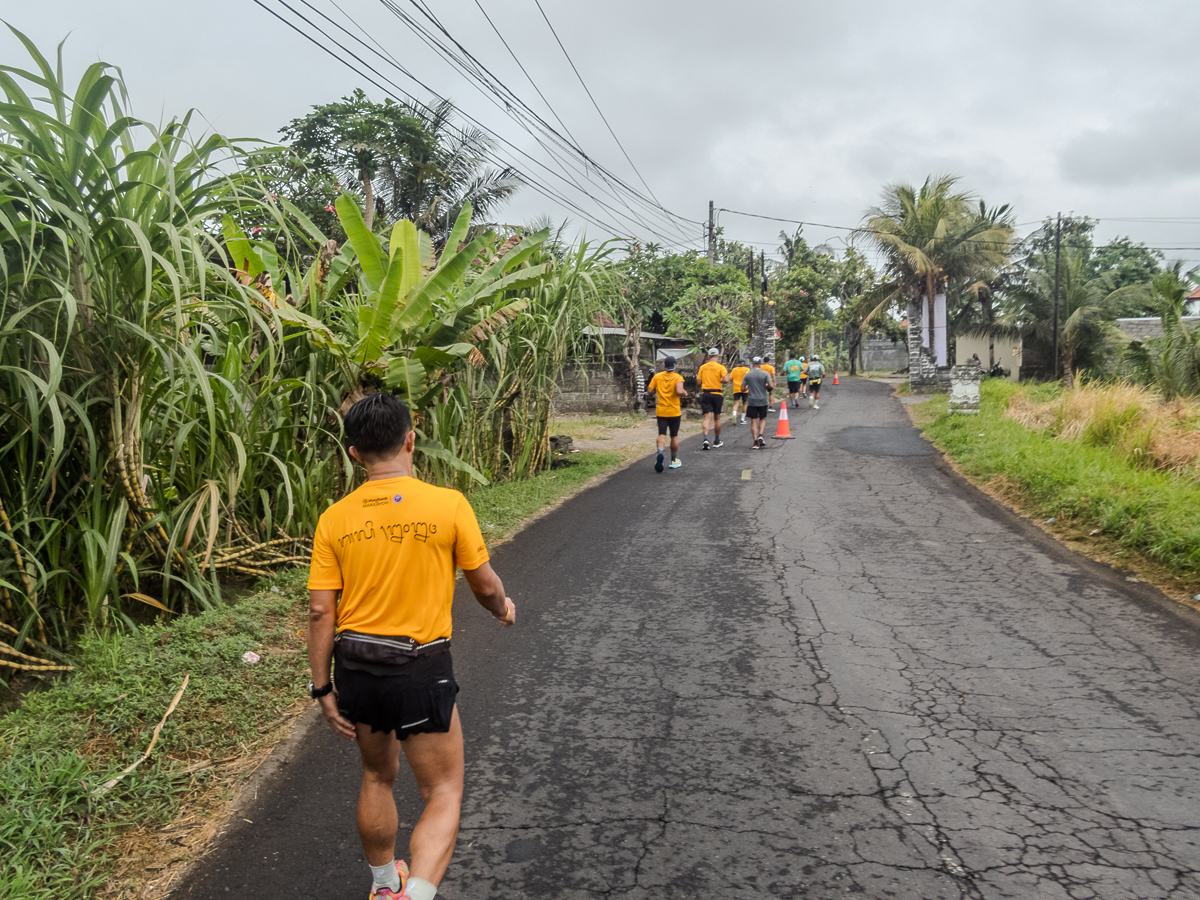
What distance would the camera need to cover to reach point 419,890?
2.54m

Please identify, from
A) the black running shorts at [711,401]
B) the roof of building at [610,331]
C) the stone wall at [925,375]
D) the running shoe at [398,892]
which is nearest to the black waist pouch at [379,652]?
→ the running shoe at [398,892]

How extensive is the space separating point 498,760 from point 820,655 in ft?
7.29

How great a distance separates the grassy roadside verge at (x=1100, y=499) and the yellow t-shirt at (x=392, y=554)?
19.4 feet

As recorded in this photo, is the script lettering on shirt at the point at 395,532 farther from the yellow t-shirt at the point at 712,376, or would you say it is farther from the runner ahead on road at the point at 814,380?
the runner ahead on road at the point at 814,380

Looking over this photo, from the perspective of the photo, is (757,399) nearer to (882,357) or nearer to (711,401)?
(711,401)

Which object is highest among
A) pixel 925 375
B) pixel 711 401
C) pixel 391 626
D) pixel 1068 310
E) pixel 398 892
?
pixel 1068 310

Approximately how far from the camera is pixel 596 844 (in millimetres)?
3225

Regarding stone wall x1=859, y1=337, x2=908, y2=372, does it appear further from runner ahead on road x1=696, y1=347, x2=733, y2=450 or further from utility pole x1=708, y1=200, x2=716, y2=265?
runner ahead on road x1=696, y1=347, x2=733, y2=450

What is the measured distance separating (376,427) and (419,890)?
141 cm

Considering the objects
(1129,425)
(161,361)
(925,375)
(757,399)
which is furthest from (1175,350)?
(161,361)

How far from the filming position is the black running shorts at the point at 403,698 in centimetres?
259

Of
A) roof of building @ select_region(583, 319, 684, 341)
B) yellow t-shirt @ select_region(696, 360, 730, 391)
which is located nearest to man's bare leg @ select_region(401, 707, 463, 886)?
roof of building @ select_region(583, 319, 684, 341)

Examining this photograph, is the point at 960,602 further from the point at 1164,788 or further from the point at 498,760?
the point at 498,760

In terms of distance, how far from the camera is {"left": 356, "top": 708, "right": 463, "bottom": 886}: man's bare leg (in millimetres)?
2633
